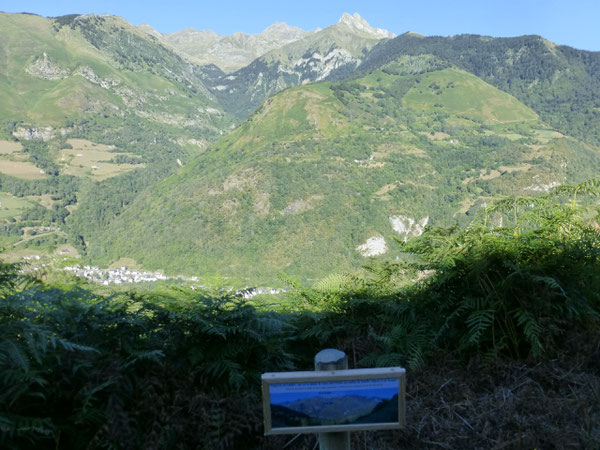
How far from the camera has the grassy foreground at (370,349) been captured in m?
2.27

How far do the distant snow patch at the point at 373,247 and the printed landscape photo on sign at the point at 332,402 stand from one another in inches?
3899

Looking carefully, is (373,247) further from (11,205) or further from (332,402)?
(11,205)

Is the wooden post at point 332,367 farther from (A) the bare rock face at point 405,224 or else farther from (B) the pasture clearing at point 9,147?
(B) the pasture clearing at point 9,147

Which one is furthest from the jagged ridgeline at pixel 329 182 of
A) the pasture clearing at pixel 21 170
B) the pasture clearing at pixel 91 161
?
the pasture clearing at pixel 21 170

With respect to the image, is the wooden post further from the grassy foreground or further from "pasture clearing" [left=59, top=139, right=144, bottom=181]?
"pasture clearing" [left=59, top=139, right=144, bottom=181]

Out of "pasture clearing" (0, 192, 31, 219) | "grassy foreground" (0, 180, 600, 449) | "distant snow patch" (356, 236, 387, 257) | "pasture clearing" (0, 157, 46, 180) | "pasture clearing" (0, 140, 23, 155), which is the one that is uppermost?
"pasture clearing" (0, 140, 23, 155)

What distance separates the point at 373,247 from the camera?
102 meters

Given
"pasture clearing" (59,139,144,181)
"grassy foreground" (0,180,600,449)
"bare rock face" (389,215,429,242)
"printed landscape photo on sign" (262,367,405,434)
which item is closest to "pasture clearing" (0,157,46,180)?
"pasture clearing" (59,139,144,181)

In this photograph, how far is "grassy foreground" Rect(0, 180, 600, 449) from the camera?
2268mm

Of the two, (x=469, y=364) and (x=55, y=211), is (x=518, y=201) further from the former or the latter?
(x=55, y=211)

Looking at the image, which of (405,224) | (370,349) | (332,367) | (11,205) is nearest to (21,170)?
(11,205)

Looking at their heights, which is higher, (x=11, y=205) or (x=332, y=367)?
(x=11, y=205)

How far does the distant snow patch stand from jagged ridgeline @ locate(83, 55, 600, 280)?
0.31 m

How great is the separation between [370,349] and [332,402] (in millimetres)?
1704
